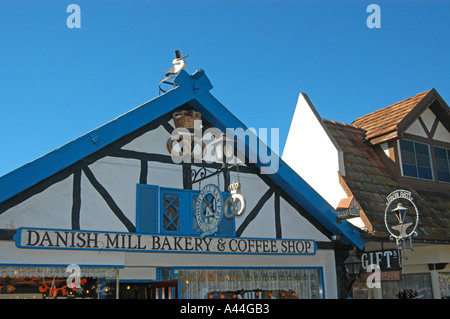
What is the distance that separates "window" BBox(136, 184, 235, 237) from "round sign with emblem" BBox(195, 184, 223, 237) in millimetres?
495

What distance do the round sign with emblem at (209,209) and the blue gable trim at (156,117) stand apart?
1924 mm

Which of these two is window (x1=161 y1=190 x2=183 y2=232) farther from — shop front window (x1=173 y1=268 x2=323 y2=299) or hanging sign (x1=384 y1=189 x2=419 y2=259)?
hanging sign (x1=384 y1=189 x2=419 y2=259)

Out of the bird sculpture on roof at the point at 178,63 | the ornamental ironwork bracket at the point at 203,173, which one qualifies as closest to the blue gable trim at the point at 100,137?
the bird sculpture on roof at the point at 178,63

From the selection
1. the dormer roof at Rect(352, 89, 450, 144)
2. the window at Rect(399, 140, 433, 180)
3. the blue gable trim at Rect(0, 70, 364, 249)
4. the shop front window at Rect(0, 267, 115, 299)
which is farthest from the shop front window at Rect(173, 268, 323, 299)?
the dormer roof at Rect(352, 89, 450, 144)

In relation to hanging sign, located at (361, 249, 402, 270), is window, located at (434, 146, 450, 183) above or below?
above

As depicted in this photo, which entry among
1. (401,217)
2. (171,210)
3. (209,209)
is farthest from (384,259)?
(171,210)

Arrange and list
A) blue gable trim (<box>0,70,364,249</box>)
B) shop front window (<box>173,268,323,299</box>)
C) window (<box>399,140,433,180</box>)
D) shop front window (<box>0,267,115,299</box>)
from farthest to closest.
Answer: window (<box>399,140,433,180</box>) → shop front window (<box>173,268,323,299</box>) → shop front window (<box>0,267,115,299</box>) → blue gable trim (<box>0,70,364,249</box>)

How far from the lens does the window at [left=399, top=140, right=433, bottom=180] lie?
15883 mm

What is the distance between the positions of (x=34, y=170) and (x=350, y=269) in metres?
7.43

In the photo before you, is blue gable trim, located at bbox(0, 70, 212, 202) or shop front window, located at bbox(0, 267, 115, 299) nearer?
blue gable trim, located at bbox(0, 70, 212, 202)

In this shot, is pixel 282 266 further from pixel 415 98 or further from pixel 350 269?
pixel 415 98

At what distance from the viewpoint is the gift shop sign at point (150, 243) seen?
9.65 meters

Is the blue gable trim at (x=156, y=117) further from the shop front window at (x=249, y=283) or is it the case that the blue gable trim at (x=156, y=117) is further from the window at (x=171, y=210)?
the window at (x=171, y=210)
